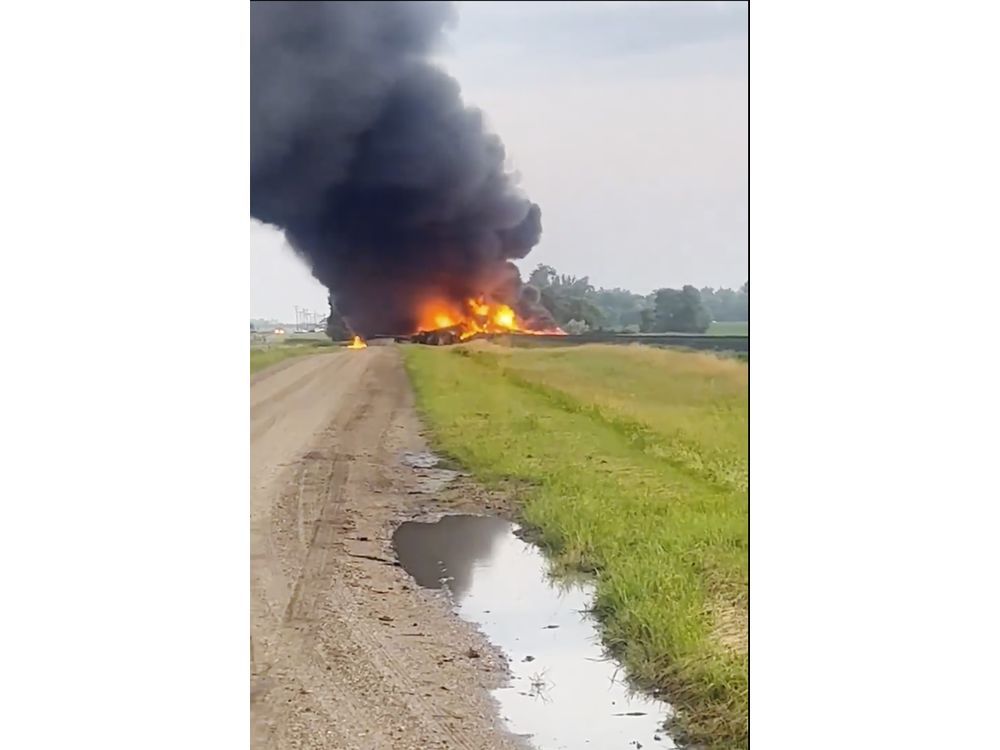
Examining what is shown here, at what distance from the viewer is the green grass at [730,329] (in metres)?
1.20

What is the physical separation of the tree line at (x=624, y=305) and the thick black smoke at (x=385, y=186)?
31mm

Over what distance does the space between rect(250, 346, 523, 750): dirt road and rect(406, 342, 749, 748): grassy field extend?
0.09 metres

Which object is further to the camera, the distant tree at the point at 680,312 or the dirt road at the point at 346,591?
the distant tree at the point at 680,312

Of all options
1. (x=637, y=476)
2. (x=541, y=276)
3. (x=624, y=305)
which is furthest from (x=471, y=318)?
(x=637, y=476)

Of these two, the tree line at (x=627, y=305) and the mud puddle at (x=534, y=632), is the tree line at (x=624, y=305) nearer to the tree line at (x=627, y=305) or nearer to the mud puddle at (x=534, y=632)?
the tree line at (x=627, y=305)

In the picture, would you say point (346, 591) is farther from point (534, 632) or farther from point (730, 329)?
point (730, 329)

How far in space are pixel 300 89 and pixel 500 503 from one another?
2.22 ft

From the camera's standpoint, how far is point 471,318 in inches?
51.1

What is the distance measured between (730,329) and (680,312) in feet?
0.24

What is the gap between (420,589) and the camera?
1.17m

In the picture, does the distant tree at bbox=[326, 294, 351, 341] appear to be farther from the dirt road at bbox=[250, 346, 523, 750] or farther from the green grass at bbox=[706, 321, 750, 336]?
the green grass at bbox=[706, 321, 750, 336]

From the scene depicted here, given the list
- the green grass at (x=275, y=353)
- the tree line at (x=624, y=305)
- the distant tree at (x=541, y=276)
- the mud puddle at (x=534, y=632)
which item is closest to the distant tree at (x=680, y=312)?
the tree line at (x=624, y=305)
